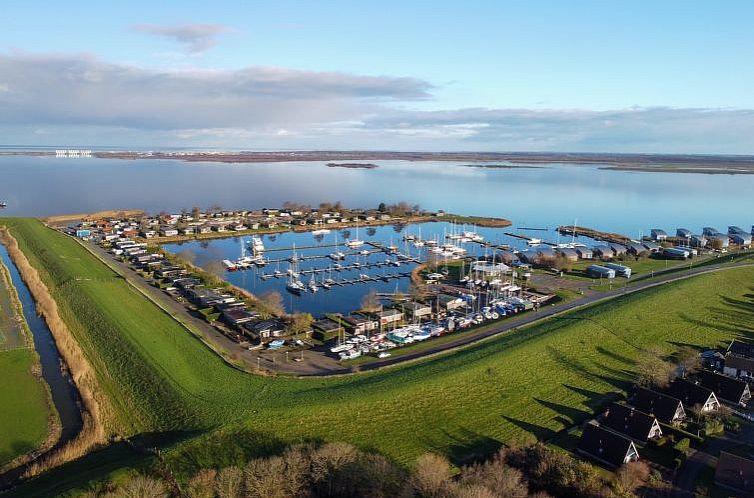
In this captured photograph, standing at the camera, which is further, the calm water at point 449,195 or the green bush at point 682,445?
the calm water at point 449,195

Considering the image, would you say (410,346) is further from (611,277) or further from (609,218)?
(609,218)

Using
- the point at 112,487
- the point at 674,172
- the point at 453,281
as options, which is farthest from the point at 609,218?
the point at 674,172

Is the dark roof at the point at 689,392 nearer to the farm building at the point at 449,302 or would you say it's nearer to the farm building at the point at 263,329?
the farm building at the point at 449,302

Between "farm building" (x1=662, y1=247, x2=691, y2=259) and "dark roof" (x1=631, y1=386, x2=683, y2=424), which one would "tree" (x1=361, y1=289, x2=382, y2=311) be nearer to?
"dark roof" (x1=631, y1=386, x2=683, y2=424)

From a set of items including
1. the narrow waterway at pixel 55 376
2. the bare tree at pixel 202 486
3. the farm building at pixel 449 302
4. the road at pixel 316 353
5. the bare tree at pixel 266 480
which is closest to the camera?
the bare tree at pixel 266 480

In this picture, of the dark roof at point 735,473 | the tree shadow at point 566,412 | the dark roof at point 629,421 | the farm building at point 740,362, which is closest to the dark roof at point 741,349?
the farm building at point 740,362

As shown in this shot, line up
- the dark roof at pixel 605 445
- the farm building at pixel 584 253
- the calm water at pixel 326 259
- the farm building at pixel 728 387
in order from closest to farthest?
the dark roof at pixel 605 445 → the farm building at pixel 728 387 → the calm water at pixel 326 259 → the farm building at pixel 584 253

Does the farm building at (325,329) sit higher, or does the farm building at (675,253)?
the farm building at (675,253)
